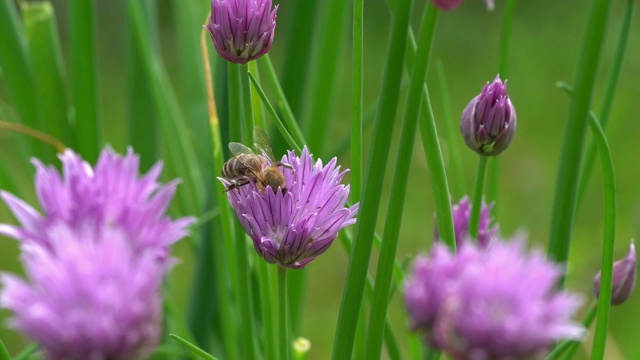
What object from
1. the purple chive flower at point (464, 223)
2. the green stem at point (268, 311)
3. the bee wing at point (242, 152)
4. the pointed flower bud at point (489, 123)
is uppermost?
the pointed flower bud at point (489, 123)

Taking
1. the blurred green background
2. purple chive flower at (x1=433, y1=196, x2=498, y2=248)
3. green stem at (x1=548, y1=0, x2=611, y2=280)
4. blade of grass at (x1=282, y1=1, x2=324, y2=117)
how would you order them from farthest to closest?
1. the blurred green background
2. blade of grass at (x1=282, y1=1, x2=324, y2=117)
3. purple chive flower at (x1=433, y1=196, x2=498, y2=248)
4. green stem at (x1=548, y1=0, x2=611, y2=280)

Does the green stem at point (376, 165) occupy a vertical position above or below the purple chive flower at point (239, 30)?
below

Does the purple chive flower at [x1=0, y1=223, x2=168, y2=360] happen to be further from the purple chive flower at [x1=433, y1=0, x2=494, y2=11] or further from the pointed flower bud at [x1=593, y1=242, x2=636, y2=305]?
the pointed flower bud at [x1=593, y1=242, x2=636, y2=305]

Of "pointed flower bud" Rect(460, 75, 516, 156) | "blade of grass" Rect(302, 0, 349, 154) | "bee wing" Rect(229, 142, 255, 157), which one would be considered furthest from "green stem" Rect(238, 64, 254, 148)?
"blade of grass" Rect(302, 0, 349, 154)

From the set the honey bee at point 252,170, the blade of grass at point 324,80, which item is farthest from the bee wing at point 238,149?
the blade of grass at point 324,80

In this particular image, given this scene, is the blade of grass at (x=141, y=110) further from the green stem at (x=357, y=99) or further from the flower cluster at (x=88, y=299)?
the flower cluster at (x=88, y=299)

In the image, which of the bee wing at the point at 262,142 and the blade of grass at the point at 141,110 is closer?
the bee wing at the point at 262,142

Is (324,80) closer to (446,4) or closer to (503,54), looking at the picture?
(503,54)
